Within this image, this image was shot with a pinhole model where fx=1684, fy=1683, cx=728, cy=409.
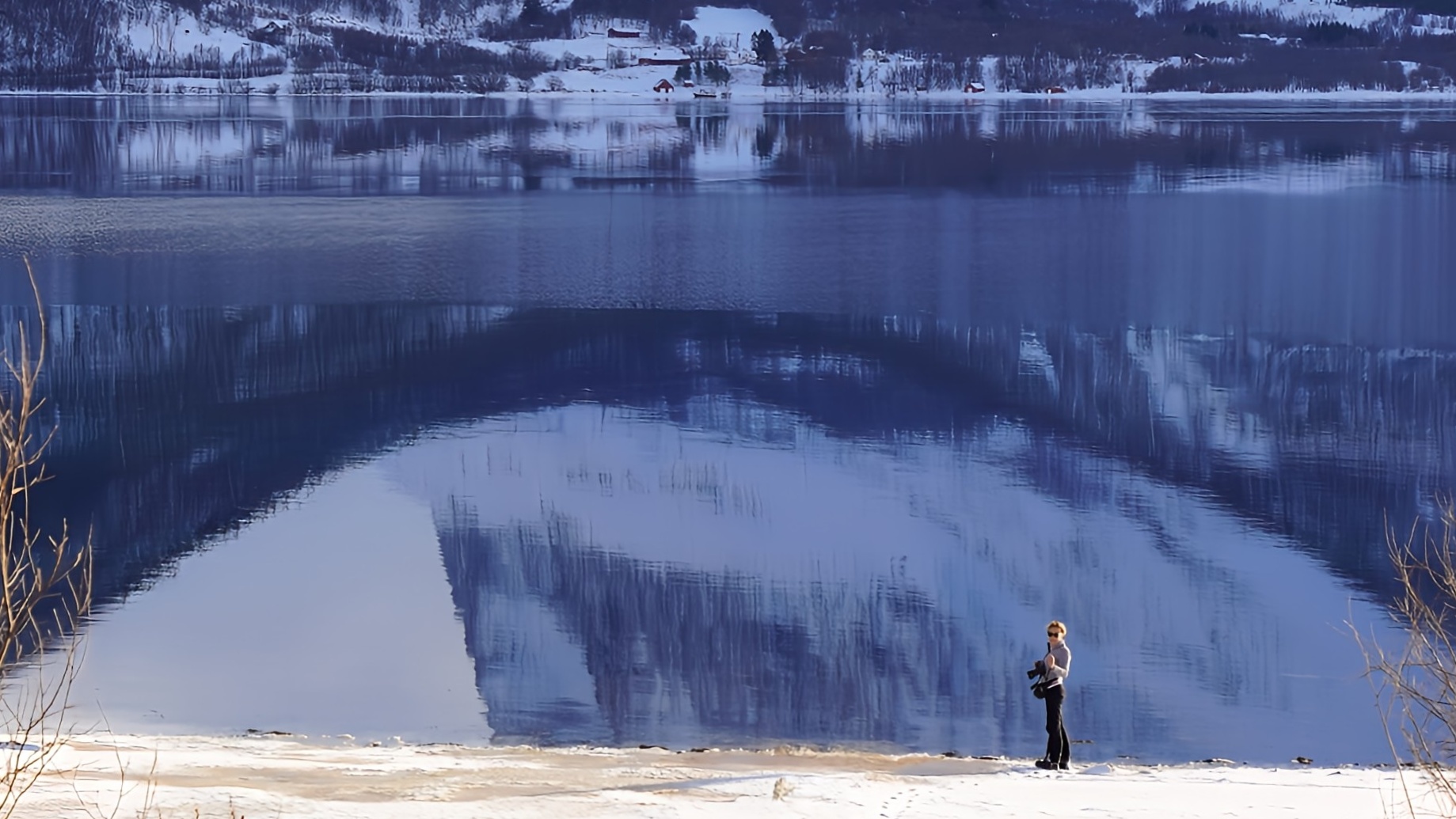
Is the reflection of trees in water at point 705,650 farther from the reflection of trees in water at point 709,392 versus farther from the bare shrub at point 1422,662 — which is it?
the reflection of trees in water at point 709,392

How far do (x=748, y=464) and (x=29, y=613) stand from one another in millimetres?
7158

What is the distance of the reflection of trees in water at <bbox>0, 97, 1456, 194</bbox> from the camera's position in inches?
1176

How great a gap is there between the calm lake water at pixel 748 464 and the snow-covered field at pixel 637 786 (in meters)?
0.73

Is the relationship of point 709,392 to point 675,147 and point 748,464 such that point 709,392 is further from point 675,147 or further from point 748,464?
point 675,147

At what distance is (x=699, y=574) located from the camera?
9.36 metres

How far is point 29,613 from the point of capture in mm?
4426

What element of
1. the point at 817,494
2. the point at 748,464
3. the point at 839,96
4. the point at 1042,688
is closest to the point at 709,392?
the point at 748,464

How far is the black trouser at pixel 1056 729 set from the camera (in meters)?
6.23

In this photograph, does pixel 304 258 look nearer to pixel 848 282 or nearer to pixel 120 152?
pixel 848 282

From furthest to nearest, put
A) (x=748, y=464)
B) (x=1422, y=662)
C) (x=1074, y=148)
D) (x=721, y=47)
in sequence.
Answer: (x=721, y=47)
(x=1074, y=148)
(x=748, y=464)
(x=1422, y=662)

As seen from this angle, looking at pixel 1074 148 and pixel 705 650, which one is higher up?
pixel 1074 148

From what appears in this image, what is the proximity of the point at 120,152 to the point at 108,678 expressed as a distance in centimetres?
3168

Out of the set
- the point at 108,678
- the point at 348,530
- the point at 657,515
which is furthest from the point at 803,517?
the point at 108,678

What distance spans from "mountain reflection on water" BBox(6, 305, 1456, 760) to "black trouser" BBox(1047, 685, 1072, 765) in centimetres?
87
